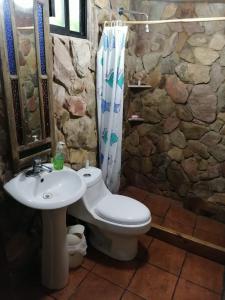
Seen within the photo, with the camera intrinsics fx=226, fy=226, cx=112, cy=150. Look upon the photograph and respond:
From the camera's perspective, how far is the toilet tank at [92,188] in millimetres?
1775

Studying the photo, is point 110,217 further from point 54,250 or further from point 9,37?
point 9,37

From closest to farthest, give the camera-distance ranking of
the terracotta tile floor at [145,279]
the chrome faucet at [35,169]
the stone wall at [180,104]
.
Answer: the chrome faucet at [35,169], the terracotta tile floor at [145,279], the stone wall at [180,104]

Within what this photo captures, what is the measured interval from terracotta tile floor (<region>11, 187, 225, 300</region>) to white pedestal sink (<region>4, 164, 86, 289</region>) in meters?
0.12

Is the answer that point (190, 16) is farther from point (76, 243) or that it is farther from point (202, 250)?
point (76, 243)

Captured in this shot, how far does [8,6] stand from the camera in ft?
4.01

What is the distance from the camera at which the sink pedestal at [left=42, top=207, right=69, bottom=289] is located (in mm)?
1430

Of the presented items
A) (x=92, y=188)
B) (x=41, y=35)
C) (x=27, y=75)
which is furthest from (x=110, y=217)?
(x=41, y=35)

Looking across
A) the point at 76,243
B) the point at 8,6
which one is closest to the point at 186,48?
the point at 8,6

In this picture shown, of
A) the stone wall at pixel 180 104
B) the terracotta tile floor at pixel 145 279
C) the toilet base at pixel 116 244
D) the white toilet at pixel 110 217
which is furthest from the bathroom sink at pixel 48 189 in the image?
the stone wall at pixel 180 104

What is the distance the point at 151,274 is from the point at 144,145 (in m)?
1.37

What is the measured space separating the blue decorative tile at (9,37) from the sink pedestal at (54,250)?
885 millimetres

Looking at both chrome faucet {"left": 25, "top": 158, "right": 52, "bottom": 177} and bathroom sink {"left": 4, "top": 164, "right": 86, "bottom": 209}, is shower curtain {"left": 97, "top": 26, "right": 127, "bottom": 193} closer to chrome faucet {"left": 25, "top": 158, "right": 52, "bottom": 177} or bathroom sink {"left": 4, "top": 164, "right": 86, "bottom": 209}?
bathroom sink {"left": 4, "top": 164, "right": 86, "bottom": 209}

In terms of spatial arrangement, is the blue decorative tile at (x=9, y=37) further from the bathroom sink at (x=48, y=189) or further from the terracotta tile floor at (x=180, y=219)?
the terracotta tile floor at (x=180, y=219)

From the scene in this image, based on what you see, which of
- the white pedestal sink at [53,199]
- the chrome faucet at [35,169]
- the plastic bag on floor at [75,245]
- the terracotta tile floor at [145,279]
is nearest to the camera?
Result: the white pedestal sink at [53,199]
